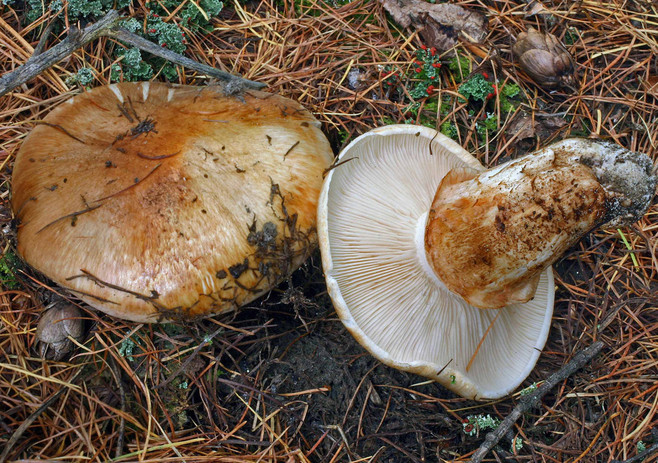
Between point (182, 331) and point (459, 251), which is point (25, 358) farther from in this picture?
point (459, 251)

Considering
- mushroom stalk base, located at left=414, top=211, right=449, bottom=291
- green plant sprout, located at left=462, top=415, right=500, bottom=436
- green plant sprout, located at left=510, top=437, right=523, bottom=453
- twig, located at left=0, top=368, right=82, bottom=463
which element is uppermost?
mushroom stalk base, located at left=414, top=211, right=449, bottom=291

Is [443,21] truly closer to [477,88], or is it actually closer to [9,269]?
[477,88]

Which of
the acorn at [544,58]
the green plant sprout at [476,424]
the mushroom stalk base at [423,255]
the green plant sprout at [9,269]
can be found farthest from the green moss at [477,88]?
the green plant sprout at [9,269]

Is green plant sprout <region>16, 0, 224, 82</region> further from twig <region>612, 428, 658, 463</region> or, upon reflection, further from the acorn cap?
twig <region>612, 428, 658, 463</region>

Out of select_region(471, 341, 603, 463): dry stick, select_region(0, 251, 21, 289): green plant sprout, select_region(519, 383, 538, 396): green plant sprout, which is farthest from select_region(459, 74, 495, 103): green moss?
select_region(0, 251, 21, 289): green plant sprout

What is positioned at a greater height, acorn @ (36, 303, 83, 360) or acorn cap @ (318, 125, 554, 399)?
acorn cap @ (318, 125, 554, 399)

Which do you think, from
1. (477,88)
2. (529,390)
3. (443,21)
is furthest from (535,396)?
(443,21)

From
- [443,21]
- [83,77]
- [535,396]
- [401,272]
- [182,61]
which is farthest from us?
[443,21]
